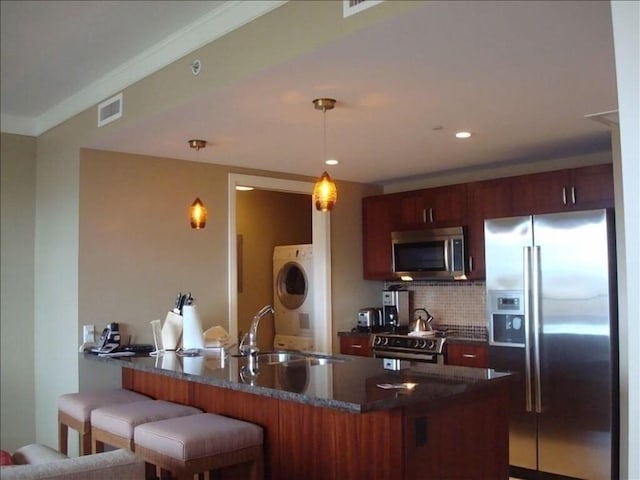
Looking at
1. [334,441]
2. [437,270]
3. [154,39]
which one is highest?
[154,39]

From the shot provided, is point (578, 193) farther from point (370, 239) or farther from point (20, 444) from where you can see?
point (20, 444)

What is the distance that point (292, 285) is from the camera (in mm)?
6477

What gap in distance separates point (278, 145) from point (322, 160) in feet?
2.16

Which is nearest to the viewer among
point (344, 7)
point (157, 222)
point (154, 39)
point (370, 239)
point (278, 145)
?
point (344, 7)

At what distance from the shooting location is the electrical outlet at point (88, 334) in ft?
13.9

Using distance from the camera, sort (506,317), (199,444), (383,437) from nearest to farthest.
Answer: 1. (383,437)
2. (199,444)
3. (506,317)

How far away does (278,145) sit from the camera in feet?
14.2

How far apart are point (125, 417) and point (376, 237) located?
3310 millimetres

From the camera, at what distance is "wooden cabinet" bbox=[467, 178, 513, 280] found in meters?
4.91

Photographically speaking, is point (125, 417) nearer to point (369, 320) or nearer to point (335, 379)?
point (335, 379)

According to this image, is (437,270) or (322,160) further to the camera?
(437,270)

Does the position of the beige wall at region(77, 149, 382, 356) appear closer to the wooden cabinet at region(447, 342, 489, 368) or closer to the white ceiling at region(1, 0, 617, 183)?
the white ceiling at region(1, 0, 617, 183)

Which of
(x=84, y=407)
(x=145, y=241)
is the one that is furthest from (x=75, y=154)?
(x=84, y=407)

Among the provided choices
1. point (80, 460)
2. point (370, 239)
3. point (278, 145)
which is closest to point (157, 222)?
point (278, 145)
